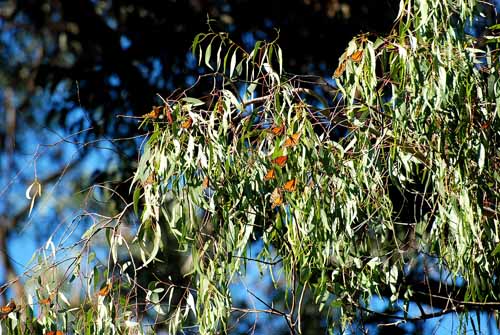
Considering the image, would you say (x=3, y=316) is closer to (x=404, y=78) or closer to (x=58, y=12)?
(x=404, y=78)

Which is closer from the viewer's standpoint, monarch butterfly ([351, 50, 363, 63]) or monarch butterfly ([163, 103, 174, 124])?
monarch butterfly ([163, 103, 174, 124])

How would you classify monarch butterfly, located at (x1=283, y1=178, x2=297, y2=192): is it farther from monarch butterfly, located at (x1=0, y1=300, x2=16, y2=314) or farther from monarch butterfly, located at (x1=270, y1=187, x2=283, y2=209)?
monarch butterfly, located at (x1=0, y1=300, x2=16, y2=314)

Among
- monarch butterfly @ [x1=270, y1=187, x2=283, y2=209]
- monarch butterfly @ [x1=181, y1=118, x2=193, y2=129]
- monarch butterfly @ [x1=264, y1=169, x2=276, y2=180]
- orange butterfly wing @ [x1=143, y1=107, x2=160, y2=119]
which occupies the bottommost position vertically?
monarch butterfly @ [x1=270, y1=187, x2=283, y2=209]

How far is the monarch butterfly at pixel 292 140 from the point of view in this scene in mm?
2256

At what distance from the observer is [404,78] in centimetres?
236

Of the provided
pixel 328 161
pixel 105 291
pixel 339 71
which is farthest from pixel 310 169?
pixel 105 291

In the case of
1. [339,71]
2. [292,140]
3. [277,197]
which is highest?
[339,71]

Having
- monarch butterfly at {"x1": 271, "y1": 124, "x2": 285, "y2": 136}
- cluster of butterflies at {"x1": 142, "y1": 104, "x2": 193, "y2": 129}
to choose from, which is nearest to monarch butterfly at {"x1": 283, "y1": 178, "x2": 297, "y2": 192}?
monarch butterfly at {"x1": 271, "y1": 124, "x2": 285, "y2": 136}

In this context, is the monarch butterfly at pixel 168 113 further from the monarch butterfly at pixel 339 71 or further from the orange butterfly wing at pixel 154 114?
the monarch butterfly at pixel 339 71

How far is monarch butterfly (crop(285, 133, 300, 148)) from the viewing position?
7.40ft

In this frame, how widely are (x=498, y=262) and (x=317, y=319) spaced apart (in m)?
1.98

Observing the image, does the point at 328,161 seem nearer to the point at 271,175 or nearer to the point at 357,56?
the point at 271,175

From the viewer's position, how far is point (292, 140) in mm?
2262

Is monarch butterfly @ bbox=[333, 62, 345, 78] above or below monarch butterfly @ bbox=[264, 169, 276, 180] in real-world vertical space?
above
